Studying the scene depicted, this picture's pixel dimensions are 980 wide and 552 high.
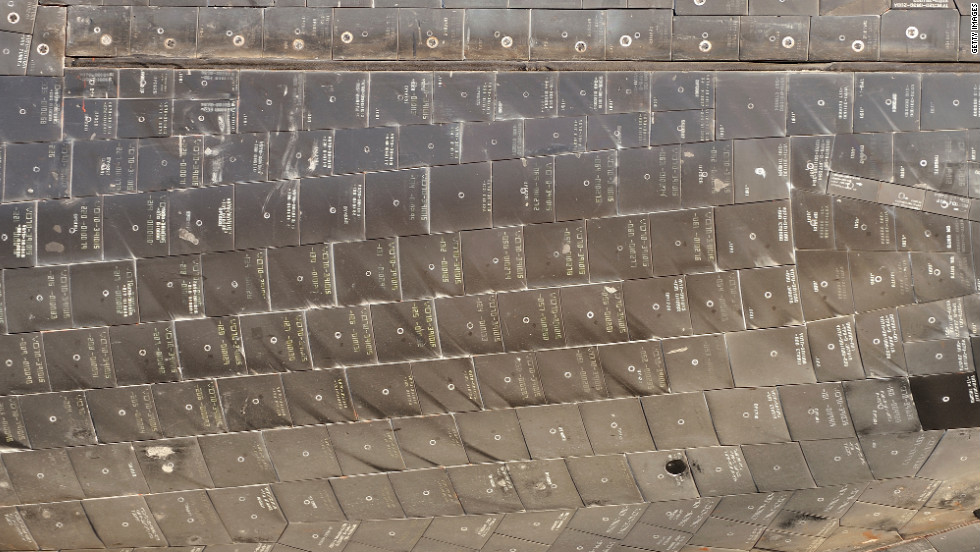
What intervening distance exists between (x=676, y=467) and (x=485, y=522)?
2760mm

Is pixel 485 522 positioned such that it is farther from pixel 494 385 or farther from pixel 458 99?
pixel 458 99

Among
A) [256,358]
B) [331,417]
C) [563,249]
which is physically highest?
[563,249]

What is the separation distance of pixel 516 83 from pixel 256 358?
16.4 feet

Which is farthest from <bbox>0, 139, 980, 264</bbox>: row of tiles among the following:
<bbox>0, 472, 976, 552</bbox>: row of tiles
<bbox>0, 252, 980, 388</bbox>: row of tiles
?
<bbox>0, 472, 976, 552</bbox>: row of tiles

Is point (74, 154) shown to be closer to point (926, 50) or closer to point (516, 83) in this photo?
point (516, 83)

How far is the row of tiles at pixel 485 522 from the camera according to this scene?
1356 centimetres

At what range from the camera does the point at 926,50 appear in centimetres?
1293

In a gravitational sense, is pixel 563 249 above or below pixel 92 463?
above

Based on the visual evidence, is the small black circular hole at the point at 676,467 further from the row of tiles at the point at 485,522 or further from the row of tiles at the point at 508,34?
the row of tiles at the point at 508,34

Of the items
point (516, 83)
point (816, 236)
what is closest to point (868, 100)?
point (816, 236)

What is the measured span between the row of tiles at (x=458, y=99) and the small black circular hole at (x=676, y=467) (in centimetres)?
437

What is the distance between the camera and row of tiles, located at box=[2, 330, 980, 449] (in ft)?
42.1

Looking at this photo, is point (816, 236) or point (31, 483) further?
point (31, 483)

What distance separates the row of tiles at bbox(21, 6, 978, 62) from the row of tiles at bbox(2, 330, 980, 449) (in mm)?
3685
